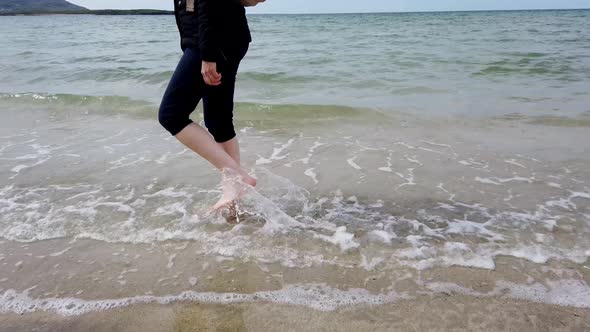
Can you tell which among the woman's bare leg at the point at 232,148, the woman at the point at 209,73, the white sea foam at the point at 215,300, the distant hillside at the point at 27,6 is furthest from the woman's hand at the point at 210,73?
the distant hillside at the point at 27,6

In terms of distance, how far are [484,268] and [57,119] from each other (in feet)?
19.4

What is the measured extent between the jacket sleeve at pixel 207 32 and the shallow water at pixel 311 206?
1065 mm

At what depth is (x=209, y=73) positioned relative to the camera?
2.28m

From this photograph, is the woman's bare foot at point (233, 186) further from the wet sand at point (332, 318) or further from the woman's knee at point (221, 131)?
the wet sand at point (332, 318)

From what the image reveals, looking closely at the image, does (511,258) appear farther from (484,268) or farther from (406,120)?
(406,120)

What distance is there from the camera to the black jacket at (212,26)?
2150mm

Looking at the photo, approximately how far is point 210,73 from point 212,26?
0.24 meters

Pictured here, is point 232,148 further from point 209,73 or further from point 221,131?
point 209,73

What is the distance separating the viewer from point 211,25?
7.09 ft

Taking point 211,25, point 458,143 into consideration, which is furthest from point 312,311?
point 458,143

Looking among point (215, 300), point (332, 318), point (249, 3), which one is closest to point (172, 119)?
point (249, 3)

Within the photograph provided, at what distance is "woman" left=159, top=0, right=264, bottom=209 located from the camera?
2.19 metres

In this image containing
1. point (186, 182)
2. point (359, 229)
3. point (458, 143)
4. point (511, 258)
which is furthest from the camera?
point (458, 143)

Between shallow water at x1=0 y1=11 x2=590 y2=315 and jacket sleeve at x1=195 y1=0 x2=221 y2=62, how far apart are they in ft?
3.49
